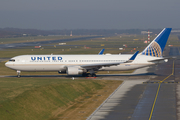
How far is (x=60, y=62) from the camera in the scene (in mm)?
56406

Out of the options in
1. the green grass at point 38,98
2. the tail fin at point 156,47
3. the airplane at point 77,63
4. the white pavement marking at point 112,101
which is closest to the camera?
the green grass at point 38,98

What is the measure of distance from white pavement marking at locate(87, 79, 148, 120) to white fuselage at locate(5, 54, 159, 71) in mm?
7410

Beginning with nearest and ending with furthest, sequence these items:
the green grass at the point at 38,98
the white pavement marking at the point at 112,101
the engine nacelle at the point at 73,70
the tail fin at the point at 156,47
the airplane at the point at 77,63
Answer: the green grass at the point at 38,98
the white pavement marking at the point at 112,101
the engine nacelle at the point at 73,70
the airplane at the point at 77,63
the tail fin at the point at 156,47

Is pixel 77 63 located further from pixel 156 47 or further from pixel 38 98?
pixel 38 98

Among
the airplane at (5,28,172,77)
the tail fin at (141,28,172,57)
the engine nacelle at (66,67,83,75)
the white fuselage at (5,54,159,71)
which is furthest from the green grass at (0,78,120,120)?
the tail fin at (141,28,172,57)

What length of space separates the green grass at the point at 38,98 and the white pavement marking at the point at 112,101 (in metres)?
4.00

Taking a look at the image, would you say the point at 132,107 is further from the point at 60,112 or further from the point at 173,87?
the point at 173,87

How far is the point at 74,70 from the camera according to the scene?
179ft

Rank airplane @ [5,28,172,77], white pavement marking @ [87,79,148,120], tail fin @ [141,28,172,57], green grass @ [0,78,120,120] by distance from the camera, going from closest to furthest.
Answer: green grass @ [0,78,120,120], white pavement marking @ [87,79,148,120], airplane @ [5,28,172,77], tail fin @ [141,28,172,57]

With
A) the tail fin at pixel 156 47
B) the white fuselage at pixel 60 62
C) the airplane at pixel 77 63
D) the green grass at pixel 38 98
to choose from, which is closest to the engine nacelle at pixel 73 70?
the airplane at pixel 77 63

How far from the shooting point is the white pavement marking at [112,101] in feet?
98.5

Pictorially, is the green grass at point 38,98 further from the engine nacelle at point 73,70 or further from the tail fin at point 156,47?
the tail fin at point 156,47

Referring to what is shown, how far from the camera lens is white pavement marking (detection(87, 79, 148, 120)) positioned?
30011mm

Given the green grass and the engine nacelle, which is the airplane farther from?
the green grass
